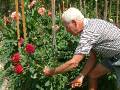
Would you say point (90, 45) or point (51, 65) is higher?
point (90, 45)

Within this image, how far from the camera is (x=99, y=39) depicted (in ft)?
15.0

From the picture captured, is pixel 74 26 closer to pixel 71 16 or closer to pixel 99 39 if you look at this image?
pixel 71 16

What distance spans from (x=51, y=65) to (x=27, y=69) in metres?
0.29

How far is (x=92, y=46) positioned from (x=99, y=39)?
0.36 feet

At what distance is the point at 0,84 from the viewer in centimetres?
570

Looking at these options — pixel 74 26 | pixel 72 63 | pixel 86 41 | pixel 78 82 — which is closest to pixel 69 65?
pixel 72 63

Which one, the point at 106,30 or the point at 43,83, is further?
the point at 43,83

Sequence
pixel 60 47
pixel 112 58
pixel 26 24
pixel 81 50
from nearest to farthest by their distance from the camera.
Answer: pixel 81 50 → pixel 112 58 → pixel 60 47 → pixel 26 24

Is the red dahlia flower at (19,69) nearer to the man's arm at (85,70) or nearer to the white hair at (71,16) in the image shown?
the man's arm at (85,70)

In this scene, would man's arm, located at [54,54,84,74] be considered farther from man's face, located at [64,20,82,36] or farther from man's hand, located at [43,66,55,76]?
man's face, located at [64,20,82,36]

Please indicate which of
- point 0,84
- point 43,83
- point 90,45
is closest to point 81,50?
point 90,45

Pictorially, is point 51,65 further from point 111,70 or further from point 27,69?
point 111,70

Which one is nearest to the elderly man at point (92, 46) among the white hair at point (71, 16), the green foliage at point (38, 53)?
the white hair at point (71, 16)

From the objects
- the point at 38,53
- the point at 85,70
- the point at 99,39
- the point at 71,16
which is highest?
the point at 71,16
